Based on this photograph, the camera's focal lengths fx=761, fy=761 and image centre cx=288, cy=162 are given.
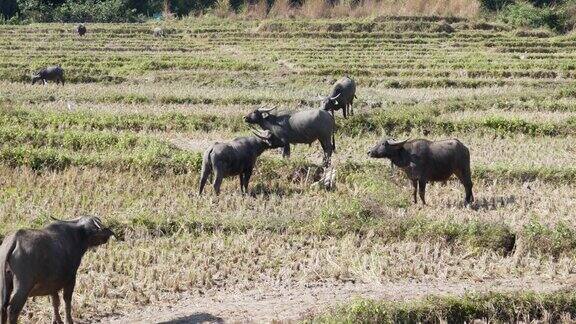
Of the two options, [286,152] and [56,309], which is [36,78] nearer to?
[286,152]

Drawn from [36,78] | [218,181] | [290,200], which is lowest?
[36,78]

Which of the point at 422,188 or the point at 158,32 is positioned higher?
the point at 422,188

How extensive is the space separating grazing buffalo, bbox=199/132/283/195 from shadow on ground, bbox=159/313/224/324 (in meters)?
2.83

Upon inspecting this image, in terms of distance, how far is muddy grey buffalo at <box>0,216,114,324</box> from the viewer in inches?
185

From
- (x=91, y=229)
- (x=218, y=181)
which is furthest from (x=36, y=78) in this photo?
(x=91, y=229)

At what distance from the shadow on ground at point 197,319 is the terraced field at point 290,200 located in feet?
0.09

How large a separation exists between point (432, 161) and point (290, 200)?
1.58 metres

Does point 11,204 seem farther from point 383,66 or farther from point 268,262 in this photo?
point 383,66

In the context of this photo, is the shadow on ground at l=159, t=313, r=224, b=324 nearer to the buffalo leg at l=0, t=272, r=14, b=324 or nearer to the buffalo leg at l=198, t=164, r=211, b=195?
the buffalo leg at l=0, t=272, r=14, b=324

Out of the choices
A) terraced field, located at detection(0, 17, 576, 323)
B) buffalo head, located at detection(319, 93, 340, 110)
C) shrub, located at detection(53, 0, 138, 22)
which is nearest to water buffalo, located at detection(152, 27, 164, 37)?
shrub, located at detection(53, 0, 138, 22)

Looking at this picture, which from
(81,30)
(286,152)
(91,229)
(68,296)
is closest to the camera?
(68,296)

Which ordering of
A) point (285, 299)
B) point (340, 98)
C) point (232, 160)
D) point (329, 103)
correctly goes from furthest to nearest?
point (340, 98)
point (329, 103)
point (232, 160)
point (285, 299)

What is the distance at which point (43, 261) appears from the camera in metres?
4.84

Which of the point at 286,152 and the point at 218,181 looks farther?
the point at 286,152
